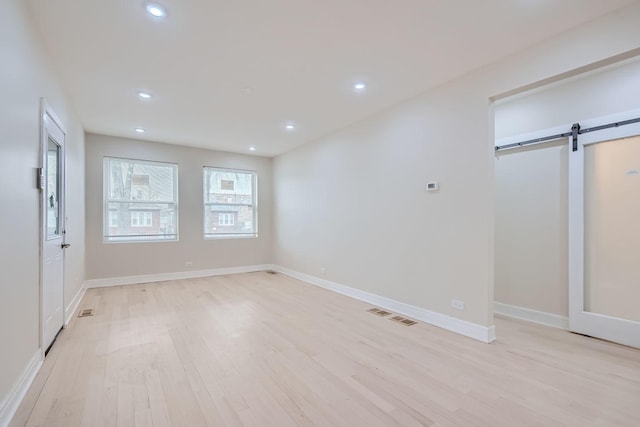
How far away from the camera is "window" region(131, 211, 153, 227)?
5686mm

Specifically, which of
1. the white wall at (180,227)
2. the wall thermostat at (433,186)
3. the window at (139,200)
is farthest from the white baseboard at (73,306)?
the wall thermostat at (433,186)

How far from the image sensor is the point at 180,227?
6.07 metres

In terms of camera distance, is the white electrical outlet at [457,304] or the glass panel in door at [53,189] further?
→ the white electrical outlet at [457,304]

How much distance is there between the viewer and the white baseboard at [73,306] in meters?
3.43

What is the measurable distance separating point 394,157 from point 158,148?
4612mm

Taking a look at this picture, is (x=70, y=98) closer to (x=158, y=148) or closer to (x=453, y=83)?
(x=158, y=148)

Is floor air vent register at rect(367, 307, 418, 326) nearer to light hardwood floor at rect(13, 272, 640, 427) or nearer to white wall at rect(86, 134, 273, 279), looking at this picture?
light hardwood floor at rect(13, 272, 640, 427)

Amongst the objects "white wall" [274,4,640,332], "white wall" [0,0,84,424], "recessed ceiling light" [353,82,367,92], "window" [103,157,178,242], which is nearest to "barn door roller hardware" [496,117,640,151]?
"white wall" [274,4,640,332]

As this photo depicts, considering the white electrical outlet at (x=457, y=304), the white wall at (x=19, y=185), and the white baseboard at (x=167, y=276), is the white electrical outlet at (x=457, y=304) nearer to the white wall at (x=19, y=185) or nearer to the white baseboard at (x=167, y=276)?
the white wall at (x=19, y=185)

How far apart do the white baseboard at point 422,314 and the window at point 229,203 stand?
2450 millimetres

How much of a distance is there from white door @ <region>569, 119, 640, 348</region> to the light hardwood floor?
0.82 feet

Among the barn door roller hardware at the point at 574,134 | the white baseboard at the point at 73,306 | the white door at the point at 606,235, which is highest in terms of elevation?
the barn door roller hardware at the point at 574,134

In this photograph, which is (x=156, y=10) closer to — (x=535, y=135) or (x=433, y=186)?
(x=433, y=186)

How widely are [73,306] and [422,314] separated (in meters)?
4.44
